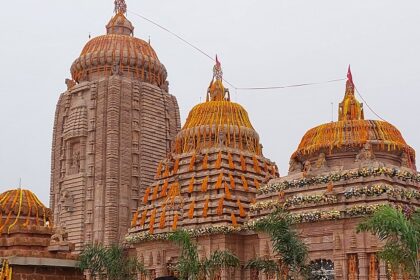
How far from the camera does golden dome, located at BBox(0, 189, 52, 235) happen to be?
29.7 meters

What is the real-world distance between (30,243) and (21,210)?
3.83m

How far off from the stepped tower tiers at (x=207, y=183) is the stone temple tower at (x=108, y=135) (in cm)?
845

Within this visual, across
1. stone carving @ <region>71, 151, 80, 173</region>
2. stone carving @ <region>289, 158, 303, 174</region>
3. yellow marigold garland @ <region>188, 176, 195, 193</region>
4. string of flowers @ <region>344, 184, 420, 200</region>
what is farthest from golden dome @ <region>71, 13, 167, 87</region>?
string of flowers @ <region>344, 184, 420, 200</region>

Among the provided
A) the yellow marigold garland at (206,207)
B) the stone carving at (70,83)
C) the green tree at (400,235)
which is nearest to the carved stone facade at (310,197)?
the yellow marigold garland at (206,207)

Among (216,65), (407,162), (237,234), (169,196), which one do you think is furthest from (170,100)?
(407,162)

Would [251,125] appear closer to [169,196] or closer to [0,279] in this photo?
[169,196]

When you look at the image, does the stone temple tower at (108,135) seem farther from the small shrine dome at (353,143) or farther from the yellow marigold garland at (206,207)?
the small shrine dome at (353,143)

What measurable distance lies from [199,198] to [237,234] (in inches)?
168

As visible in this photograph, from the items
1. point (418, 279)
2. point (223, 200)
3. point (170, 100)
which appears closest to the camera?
point (418, 279)

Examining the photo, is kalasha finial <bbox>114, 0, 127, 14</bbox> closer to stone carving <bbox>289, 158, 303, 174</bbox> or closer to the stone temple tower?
Answer: the stone temple tower

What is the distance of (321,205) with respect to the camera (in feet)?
132

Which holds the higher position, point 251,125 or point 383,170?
point 251,125

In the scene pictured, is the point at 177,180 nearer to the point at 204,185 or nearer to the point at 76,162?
the point at 204,185

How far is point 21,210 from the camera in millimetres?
30062
